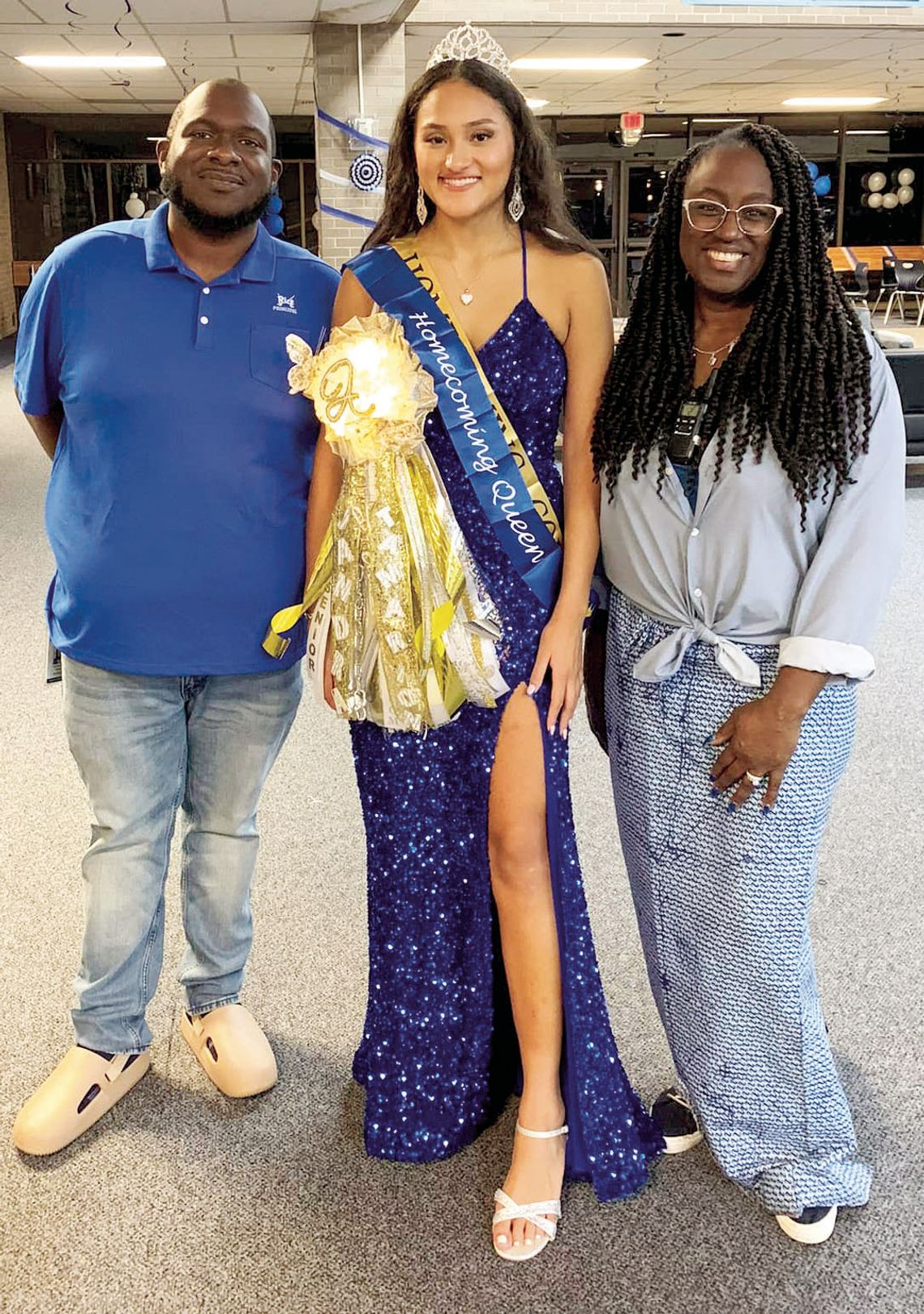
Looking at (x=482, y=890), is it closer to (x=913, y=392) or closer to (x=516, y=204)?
(x=516, y=204)

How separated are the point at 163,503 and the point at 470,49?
2.50 ft

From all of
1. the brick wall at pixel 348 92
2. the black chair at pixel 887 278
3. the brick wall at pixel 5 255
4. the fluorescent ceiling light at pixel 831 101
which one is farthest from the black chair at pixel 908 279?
the brick wall at pixel 5 255

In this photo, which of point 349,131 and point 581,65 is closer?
point 349,131

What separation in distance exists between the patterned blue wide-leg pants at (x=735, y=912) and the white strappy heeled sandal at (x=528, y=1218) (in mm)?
265

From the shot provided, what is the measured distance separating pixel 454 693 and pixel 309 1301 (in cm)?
84

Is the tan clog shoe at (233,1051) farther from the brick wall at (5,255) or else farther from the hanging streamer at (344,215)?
the brick wall at (5,255)

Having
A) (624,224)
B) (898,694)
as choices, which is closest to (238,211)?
(898,694)

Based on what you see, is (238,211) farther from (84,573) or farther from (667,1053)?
(667,1053)

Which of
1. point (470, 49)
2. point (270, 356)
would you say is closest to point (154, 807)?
point (270, 356)

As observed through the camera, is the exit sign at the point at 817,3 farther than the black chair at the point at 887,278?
No

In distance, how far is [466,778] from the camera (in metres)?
1.82

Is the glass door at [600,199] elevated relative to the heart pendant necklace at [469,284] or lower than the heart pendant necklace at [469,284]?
elevated

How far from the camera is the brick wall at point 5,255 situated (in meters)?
16.9

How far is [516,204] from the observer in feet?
5.70
